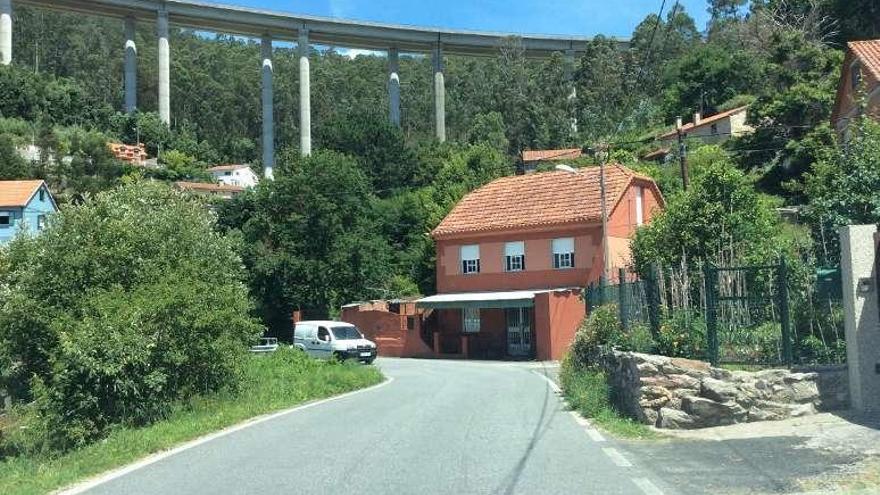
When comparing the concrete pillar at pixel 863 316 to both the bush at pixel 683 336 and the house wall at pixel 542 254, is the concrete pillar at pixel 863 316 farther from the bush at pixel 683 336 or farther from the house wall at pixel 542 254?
the house wall at pixel 542 254

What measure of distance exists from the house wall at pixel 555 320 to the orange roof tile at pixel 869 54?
15442 millimetres

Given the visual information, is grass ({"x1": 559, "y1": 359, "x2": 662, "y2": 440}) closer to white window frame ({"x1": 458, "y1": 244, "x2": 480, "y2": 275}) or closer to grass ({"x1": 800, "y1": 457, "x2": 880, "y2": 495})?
grass ({"x1": 800, "y1": 457, "x2": 880, "y2": 495})

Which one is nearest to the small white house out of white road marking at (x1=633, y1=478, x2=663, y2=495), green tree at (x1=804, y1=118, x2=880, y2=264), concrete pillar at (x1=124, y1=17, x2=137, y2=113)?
concrete pillar at (x1=124, y1=17, x2=137, y2=113)

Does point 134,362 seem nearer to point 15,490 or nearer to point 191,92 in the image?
point 15,490

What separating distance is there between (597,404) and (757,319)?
10.4ft

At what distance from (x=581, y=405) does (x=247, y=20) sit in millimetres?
76260

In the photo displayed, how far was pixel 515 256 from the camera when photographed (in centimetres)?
4316

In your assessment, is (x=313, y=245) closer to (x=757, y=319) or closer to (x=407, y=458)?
(x=757, y=319)

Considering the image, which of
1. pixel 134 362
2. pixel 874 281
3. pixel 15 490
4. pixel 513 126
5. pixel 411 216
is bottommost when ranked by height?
pixel 15 490

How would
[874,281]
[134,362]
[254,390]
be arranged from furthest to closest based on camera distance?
[254,390]
[134,362]
[874,281]

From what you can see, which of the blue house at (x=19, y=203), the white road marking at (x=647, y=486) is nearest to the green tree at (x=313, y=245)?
the blue house at (x=19, y=203)

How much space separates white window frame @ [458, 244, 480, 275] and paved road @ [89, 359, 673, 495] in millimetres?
28441

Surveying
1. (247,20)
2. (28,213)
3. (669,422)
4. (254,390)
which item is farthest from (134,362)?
(247,20)

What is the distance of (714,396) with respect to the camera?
1154 centimetres
